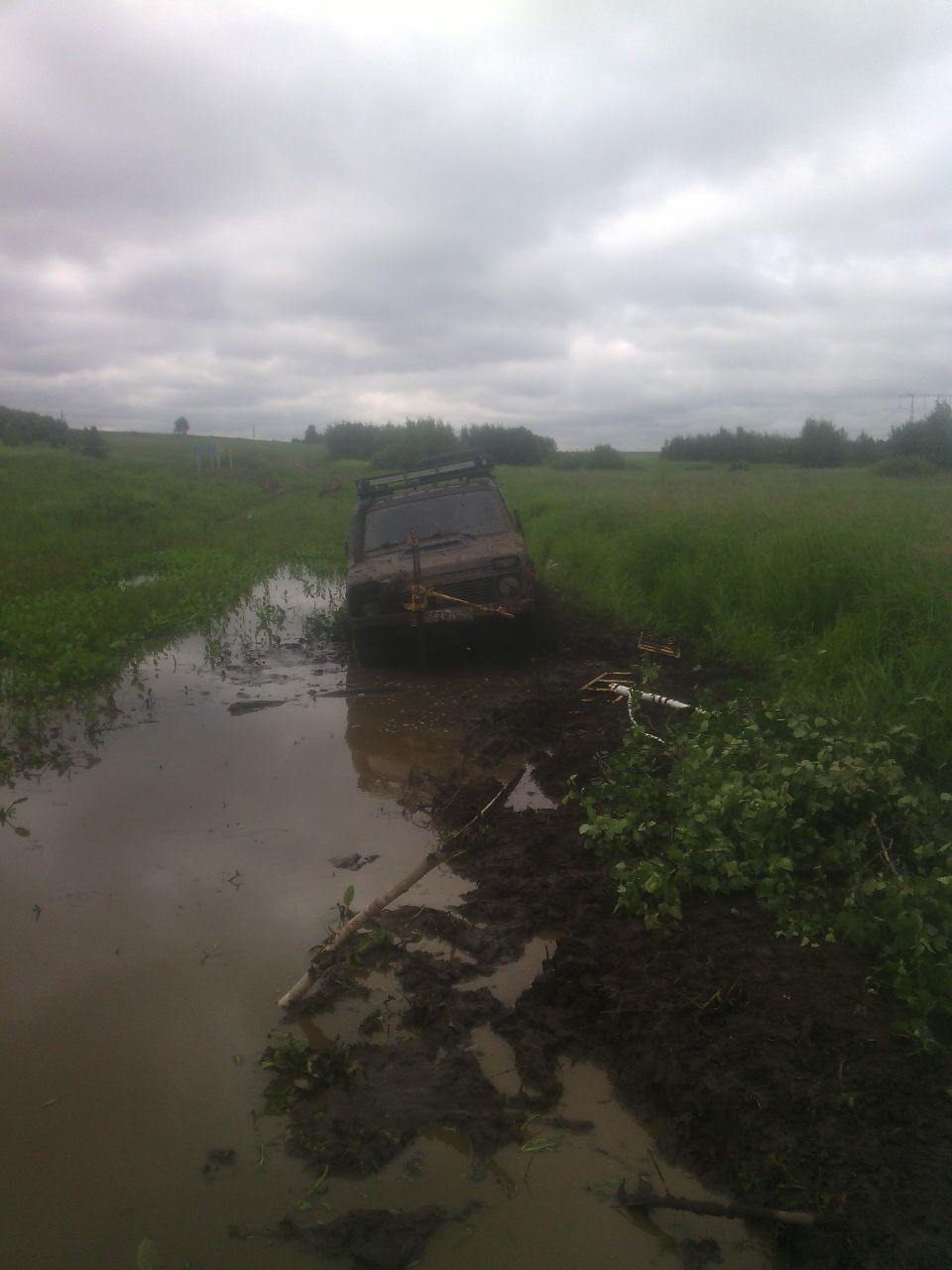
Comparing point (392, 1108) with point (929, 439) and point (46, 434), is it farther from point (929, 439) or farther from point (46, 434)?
point (46, 434)

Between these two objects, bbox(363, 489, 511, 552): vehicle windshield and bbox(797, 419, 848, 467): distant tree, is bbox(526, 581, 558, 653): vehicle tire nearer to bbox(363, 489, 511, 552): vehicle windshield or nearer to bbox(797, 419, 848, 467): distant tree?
bbox(363, 489, 511, 552): vehicle windshield

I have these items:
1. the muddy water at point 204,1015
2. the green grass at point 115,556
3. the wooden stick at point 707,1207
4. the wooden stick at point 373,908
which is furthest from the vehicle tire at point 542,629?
the wooden stick at point 707,1207

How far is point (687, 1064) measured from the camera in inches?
114

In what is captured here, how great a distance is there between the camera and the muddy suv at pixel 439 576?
26.7 feet

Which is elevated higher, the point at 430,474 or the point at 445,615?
the point at 430,474

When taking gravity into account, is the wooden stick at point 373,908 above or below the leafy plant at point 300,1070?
above

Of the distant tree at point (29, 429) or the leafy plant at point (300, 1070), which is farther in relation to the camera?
the distant tree at point (29, 429)

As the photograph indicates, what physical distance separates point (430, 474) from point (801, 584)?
4.70 meters

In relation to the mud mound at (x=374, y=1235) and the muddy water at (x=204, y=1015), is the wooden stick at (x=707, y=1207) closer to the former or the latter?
the muddy water at (x=204, y=1015)

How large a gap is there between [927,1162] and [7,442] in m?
59.8

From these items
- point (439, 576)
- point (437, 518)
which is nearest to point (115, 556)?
point (437, 518)

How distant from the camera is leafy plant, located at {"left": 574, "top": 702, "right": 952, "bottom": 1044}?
3244mm

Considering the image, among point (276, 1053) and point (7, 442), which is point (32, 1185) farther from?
point (7, 442)

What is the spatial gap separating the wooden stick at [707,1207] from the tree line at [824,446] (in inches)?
927
